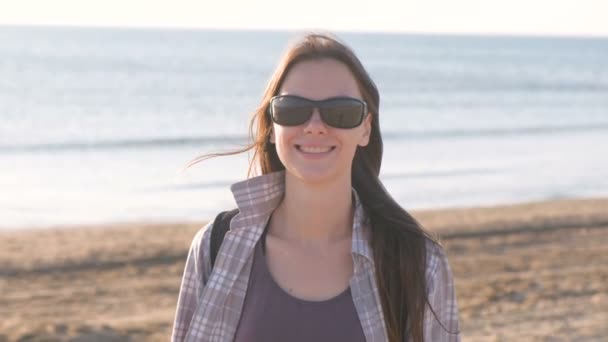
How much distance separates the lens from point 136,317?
8617 mm

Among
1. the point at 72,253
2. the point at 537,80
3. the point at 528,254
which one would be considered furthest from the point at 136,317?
the point at 537,80

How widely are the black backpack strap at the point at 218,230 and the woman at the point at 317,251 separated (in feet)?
0.05

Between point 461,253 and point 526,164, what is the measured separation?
11212 millimetres

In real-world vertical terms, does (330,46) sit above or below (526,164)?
above

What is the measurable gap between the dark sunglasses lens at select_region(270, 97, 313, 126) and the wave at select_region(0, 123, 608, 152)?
1907 cm

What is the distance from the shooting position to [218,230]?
2.73 m

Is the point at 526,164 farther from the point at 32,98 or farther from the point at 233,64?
the point at 233,64

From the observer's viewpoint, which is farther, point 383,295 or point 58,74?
point 58,74

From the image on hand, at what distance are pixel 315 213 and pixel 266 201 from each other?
15 cm

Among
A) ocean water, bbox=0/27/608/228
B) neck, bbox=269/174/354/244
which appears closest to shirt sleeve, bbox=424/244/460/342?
neck, bbox=269/174/354/244

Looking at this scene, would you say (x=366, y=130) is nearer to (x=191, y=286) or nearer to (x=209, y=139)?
(x=191, y=286)

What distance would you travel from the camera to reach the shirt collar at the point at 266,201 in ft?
9.19

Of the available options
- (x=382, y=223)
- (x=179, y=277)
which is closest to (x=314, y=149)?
(x=382, y=223)

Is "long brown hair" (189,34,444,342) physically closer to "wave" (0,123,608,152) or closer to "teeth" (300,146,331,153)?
"teeth" (300,146,331,153)
